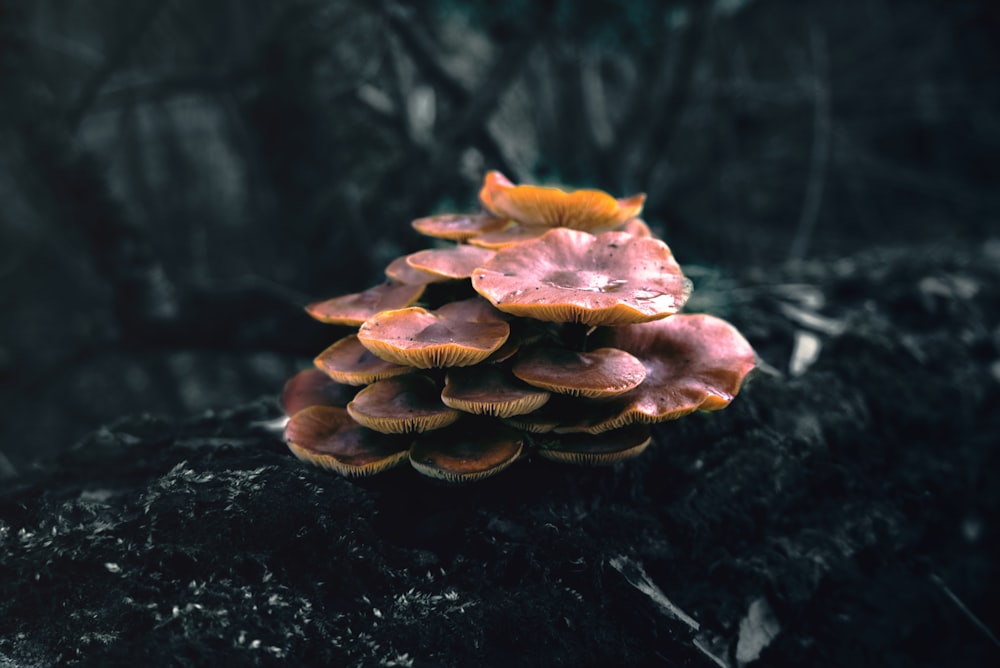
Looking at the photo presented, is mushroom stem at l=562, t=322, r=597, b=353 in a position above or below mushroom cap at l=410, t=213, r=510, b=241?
below

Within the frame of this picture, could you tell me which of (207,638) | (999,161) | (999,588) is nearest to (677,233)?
(999,588)

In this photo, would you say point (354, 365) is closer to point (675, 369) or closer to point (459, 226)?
point (459, 226)

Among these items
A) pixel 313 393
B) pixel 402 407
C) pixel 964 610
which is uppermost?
pixel 402 407

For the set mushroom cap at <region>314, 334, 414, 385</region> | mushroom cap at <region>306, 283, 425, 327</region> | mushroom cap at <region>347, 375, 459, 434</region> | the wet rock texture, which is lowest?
the wet rock texture

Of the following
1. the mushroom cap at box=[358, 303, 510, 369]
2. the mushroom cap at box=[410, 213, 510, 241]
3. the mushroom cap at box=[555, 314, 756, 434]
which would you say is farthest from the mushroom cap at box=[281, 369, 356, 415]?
the mushroom cap at box=[555, 314, 756, 434]

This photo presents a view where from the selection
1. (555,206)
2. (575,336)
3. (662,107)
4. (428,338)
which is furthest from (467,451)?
(662,107)

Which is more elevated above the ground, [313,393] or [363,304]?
[363,304]

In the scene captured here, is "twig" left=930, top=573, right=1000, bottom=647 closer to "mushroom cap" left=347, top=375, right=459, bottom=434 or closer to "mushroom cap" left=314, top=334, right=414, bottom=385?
"mushroom cap" left=347, top=375, right=459, bottom=434
